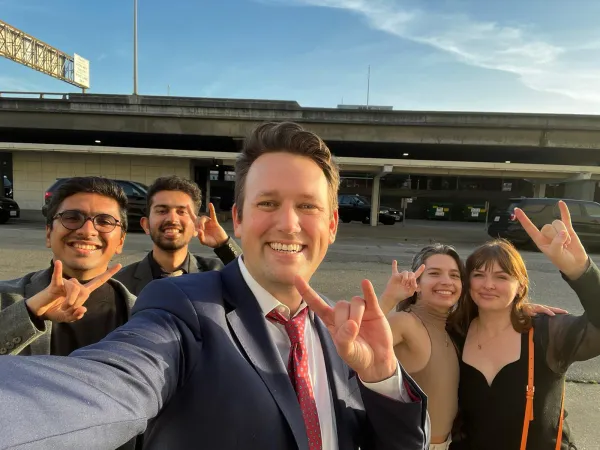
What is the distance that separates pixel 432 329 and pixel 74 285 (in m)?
1.77

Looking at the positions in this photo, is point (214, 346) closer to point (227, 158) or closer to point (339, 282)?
point (339, 282)

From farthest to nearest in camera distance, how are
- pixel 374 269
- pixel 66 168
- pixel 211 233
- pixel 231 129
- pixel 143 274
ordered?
pixel 231 129 → pixel 66 168 → pixel 374 269 → pixel 211 233 → pixel 143 274

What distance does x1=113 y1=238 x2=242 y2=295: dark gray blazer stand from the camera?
8.43ft

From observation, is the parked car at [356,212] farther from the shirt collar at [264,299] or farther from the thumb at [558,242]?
the shirt collar at [264,299]

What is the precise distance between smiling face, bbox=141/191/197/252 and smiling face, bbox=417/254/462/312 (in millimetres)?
1696

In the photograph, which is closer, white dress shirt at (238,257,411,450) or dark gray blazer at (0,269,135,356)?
white dress shirt at (238,257,411,450)

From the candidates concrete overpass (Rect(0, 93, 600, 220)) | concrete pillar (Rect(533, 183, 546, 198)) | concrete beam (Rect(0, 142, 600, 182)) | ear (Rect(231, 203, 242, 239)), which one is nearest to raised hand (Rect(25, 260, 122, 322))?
ear (Rect(231, 203, 242, 239))

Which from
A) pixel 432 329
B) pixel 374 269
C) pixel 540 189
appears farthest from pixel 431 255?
pixel 540 189

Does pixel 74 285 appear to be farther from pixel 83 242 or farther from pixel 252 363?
pixel 252 363

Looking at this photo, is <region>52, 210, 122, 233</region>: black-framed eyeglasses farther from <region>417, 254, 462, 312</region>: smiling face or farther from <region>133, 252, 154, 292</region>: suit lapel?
<region>417, 254, 462, 312</region>: smiling face

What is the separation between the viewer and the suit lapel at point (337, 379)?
3.92 feet

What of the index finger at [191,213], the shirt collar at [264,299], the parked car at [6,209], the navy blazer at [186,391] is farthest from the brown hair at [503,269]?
the parked car at [6,209]

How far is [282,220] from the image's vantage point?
1244mm

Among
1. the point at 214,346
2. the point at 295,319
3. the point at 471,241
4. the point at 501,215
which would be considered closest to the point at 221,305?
the point at 214,346
